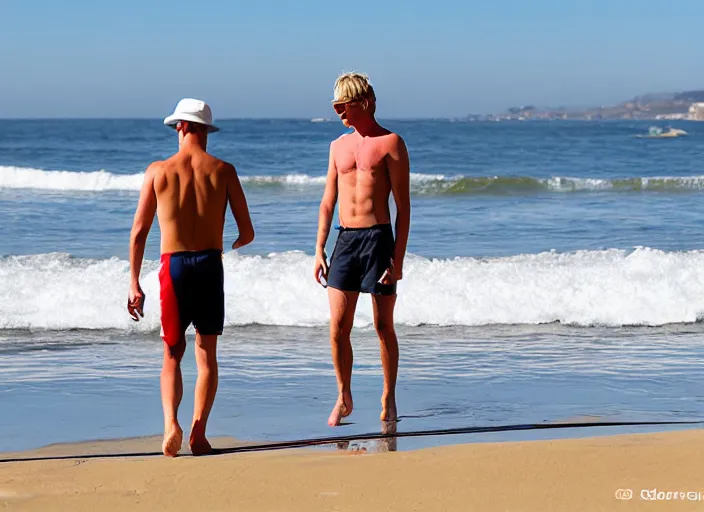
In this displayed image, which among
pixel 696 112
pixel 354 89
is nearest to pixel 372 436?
pixel 354 89

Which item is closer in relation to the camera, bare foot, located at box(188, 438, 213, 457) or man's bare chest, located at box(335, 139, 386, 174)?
bare foot, located at box(188, 438, 213, 457)

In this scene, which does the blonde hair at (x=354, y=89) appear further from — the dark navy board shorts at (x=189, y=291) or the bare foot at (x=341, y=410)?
the bare foot at (x=341, y=410)

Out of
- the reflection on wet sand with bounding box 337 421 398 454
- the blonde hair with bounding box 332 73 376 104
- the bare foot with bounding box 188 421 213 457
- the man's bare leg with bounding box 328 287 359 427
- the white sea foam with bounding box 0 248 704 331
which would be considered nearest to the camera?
the bare foot with bounding box 188 421 213 457

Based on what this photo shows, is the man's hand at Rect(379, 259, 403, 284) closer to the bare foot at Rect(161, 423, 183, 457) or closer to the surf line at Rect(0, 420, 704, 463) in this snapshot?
the surf line at Rect(0, 420, 704, 463)

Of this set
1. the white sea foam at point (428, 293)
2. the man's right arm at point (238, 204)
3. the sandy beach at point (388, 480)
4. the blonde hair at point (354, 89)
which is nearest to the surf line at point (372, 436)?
the sandy beach at point (388, 480)

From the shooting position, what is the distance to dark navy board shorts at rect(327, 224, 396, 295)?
5.13m

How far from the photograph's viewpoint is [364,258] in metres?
5.14

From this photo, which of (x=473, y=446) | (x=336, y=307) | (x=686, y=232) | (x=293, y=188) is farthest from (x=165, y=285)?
(x=293, y=188)

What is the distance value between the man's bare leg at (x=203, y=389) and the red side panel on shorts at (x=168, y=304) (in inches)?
4.7

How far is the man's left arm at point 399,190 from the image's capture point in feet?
16.8

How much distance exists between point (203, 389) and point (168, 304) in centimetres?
43

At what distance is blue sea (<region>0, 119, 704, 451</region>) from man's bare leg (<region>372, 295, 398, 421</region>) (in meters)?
0.13

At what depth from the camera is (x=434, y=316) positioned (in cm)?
893

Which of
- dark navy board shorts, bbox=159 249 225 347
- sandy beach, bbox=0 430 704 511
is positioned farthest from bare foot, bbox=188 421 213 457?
dark navy board shorts, bbox=159 249 225 347
